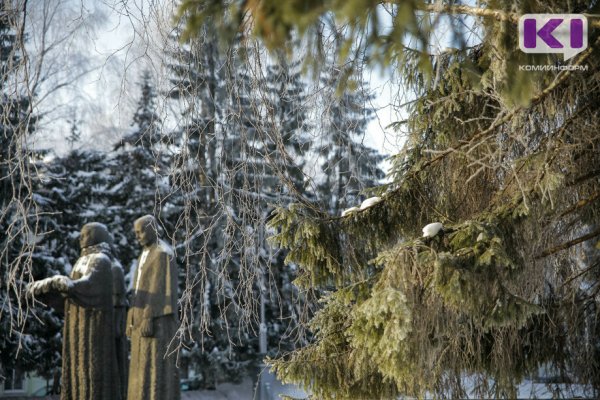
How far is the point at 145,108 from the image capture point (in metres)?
18.5

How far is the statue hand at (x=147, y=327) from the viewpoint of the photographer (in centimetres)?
754

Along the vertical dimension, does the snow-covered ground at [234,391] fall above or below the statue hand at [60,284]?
below

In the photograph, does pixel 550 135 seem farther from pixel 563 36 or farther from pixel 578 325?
pixel 578 325

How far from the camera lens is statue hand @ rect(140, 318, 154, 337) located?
7.54 m

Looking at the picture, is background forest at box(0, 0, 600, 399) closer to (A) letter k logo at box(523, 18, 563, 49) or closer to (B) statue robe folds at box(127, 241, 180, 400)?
(A) letter k logo at box(523, 18, 563, 49)

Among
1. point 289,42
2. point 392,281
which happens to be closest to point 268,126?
point 392,281

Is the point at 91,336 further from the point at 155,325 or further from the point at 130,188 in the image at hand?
the point at 130,188

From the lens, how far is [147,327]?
7539 millimetres

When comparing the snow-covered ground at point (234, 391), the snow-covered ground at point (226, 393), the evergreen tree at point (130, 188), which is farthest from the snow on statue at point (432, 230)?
the snow-covered ground at point (226, 393)

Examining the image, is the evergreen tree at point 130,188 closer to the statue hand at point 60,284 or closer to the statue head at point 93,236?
the statue head at point 93,236

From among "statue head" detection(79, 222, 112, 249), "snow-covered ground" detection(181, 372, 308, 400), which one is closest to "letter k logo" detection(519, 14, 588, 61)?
"statue head" detection(79, 222, 112, 249)

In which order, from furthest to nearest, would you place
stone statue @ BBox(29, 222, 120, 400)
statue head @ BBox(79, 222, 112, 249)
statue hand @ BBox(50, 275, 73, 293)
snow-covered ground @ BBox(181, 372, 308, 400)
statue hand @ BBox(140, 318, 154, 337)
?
1. snow-covered ground @ BBox(181, 372, 308, 400)
2. statue head @ BBox(79, 222, 112, 249)
3. stone statue @ BBox(29, 222, 120, 400)
4. statue hand @ BBox(50, 275, 73, 293)
5. statue hand @ BBox(140, 318, 154, 337)

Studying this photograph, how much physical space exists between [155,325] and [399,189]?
11.4ft

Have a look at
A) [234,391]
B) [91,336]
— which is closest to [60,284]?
[91,336]
